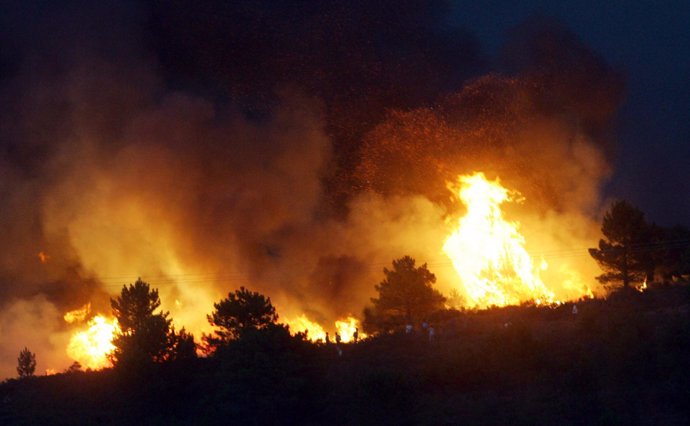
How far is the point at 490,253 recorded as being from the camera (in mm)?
66438

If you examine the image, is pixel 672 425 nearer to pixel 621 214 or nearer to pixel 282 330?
pixel 282 330

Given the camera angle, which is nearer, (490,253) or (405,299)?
(405,299)

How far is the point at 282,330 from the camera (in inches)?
1208

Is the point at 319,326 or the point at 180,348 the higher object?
the point at 319,326

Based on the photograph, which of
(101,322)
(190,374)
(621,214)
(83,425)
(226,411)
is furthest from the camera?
(101,322)

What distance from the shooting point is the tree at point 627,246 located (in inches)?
2112

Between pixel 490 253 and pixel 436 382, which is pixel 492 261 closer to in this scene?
pixel 490 253

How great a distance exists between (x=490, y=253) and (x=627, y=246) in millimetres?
14508

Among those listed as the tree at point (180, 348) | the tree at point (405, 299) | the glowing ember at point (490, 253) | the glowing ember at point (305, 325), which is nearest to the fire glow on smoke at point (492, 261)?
the glowing ember at point (490, 253)

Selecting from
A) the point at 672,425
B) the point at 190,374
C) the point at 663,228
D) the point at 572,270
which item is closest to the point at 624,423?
the point at 672,425

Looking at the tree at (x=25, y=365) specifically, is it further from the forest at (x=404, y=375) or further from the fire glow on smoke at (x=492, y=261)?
the forest at (x=404, y=375)

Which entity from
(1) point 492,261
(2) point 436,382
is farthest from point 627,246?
(2) point 436,382

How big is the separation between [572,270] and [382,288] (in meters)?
29.8

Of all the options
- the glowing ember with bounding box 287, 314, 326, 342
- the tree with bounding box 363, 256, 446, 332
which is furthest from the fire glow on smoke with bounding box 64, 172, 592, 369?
the tree with bounding box 363, 256, 446, 332
